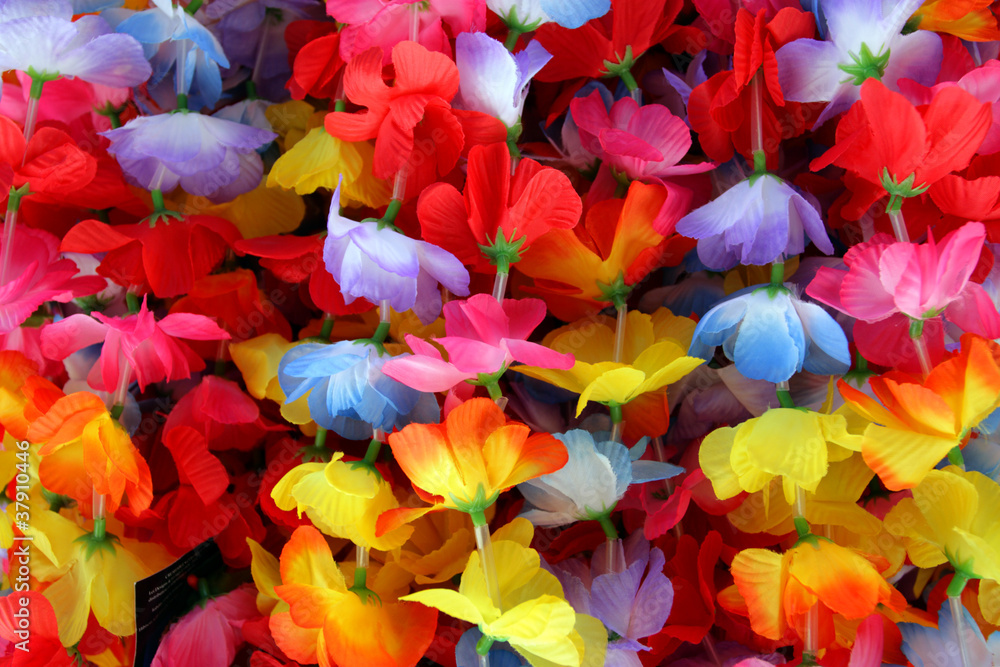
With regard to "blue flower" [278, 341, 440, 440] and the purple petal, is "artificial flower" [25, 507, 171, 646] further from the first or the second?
the purple petal

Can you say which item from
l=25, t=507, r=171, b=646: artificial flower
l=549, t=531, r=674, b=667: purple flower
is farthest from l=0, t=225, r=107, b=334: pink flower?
l=549, t=531, r=674, b=667: purple flower

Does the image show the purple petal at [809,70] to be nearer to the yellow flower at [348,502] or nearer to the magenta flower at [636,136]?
the magenta flower at [636,136]

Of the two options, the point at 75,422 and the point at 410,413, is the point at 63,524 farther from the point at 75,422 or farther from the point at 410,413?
the point at 410,413

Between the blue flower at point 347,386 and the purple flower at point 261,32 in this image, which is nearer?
the blue flower at point 347,386

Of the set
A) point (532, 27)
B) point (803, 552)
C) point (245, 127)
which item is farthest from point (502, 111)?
point (803, 552)

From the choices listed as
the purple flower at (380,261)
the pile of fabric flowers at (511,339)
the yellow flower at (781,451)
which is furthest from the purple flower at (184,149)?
the yellow flower at (781,451)
